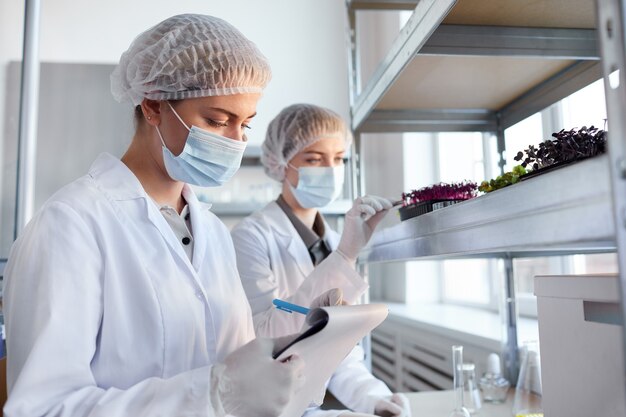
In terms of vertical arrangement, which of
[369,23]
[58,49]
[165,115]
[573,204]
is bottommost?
[573,204]

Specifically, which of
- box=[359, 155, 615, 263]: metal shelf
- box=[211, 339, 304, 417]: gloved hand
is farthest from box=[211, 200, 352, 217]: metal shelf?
box=[211, 339, 304, 417]: gloved hand

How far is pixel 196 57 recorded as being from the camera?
1111 mm

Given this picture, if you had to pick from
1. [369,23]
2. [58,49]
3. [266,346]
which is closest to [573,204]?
[266,346]

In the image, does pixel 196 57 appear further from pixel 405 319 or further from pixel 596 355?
pixel 405 319

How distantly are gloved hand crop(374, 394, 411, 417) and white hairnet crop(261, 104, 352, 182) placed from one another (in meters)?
0.86

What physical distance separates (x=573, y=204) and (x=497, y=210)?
16 centimetres

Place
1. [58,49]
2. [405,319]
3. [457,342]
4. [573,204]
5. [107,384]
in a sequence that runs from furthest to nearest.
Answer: [58,49]
[405,319]
[457,342]
[107,384]
[573,204]

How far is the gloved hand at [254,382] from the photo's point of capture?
0.79m

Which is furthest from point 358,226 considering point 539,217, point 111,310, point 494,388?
point 539,217

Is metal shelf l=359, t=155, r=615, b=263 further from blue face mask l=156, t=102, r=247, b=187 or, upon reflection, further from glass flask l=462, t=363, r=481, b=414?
glass flask l=462, t=363, r=481, b=414

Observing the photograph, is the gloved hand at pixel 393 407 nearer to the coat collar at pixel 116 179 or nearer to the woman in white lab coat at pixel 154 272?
the woman in white lab coat at pixel 154 272

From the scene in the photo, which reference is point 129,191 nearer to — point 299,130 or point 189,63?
point 189,63

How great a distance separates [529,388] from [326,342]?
0.87m

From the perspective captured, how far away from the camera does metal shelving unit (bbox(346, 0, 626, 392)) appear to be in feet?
1.70
